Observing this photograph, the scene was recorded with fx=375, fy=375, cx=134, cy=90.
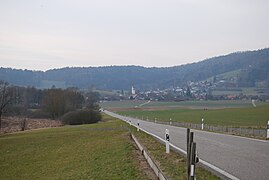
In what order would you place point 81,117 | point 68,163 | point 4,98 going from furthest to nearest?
1. point 81,117
2. point 4,98
3. point 68,163

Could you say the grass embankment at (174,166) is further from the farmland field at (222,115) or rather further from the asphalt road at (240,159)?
the farmland field at (222,115)

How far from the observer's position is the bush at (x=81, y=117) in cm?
7744

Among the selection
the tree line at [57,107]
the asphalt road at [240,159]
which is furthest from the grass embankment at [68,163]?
the tree line at [57,107]

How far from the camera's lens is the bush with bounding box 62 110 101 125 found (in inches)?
3049

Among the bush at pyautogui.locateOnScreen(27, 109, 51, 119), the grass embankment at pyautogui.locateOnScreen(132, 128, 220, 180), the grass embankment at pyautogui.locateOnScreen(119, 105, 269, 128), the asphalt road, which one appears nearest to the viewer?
the asphalt road

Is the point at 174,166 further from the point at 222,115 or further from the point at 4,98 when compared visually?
the point at 222,115

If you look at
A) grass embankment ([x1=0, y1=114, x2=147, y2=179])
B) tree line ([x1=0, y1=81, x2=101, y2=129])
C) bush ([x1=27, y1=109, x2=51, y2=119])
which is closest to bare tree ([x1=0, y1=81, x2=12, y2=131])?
tree line ([x1=0, y1=81, x2=101, y2=129])

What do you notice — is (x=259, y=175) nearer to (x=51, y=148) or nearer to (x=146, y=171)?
(x=146, y=171)

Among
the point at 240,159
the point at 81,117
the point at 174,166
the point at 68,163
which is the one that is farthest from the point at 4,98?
the point at 240,159

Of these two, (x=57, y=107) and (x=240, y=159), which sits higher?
(x=240, y=159)

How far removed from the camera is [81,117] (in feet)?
256

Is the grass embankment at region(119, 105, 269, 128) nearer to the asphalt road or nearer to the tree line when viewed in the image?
the tree line

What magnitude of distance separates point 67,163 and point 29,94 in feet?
410

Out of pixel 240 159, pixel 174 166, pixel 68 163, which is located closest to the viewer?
pixel 174 166
